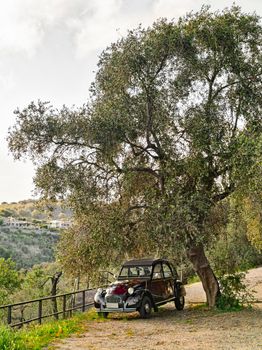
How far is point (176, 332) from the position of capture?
11531mm

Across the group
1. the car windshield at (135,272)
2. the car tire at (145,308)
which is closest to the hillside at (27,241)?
the car windshield at (135,272)

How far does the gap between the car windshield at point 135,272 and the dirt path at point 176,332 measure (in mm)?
1418

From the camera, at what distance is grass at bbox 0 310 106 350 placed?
8.48m

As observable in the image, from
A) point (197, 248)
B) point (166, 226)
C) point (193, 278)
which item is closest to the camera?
point (166, 226)

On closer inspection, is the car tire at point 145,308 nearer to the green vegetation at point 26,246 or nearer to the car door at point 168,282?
the car door at point 168,282

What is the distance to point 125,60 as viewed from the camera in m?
14.2

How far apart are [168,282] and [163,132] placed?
573 cm

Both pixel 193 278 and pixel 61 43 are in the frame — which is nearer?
pixel 61 43

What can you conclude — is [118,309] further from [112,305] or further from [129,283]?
[129,283]

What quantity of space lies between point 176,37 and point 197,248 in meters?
7.45

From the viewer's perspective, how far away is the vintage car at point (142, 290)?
555 inches

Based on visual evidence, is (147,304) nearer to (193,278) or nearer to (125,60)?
(125,60)

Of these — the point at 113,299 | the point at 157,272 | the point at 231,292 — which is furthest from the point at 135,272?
the point at 231,292

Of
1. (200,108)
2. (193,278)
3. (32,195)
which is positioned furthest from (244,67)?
(193,278)
